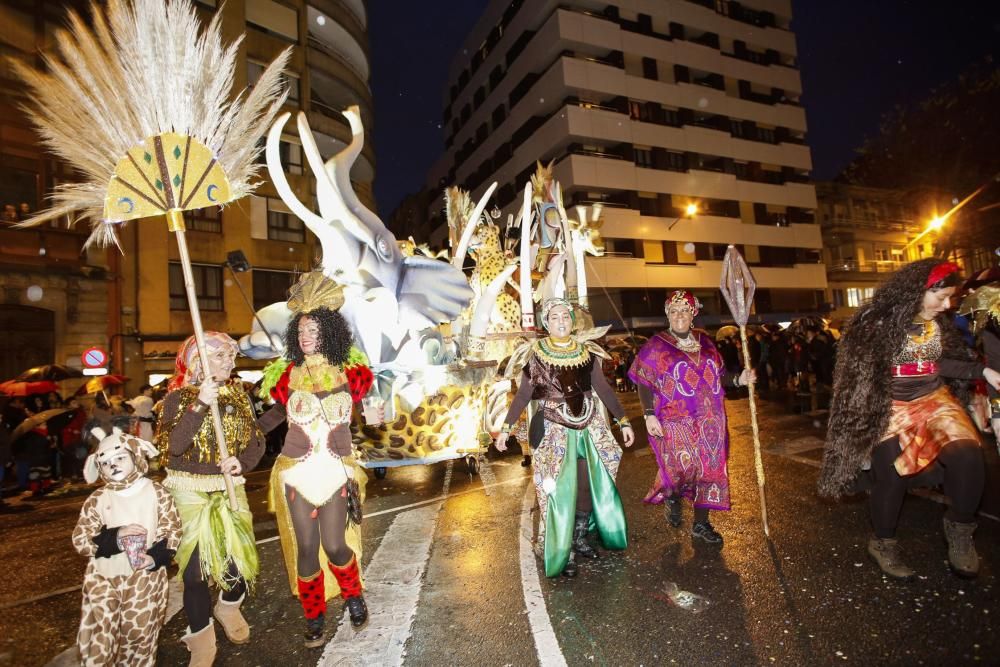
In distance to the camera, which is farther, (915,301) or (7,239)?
(7,239)

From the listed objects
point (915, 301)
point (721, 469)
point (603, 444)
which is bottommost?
point (721, 469)

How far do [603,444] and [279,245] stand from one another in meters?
20.3

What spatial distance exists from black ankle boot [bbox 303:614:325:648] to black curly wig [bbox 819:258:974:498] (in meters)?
3.37

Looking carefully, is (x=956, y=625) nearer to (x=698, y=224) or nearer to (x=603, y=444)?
(x=603, y=444)

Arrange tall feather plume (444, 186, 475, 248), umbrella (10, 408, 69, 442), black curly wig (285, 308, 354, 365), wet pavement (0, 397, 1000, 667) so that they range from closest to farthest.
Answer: wet pavement (0, 397, 1000, 667) → black curly wig (285, 308, 354, 365) → tall feather plume (444, 186, 475, 248) → umbrella (10, 408, 69, 442)

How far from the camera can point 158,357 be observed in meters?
18.2

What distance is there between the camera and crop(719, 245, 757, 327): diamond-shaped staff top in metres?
4.45

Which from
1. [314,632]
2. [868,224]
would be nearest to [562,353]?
[314,632]

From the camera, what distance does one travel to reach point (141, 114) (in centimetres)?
319

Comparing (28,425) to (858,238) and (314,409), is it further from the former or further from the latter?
(858,238)

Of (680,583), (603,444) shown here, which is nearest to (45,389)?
(603,444)

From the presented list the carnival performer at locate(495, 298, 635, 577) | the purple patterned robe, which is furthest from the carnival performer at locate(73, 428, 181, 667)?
the purple patterned robe

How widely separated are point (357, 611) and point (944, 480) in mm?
3678

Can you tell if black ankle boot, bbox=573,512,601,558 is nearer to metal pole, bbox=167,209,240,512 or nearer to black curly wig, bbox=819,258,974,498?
black curly wig, bbox=819,258,974,498
